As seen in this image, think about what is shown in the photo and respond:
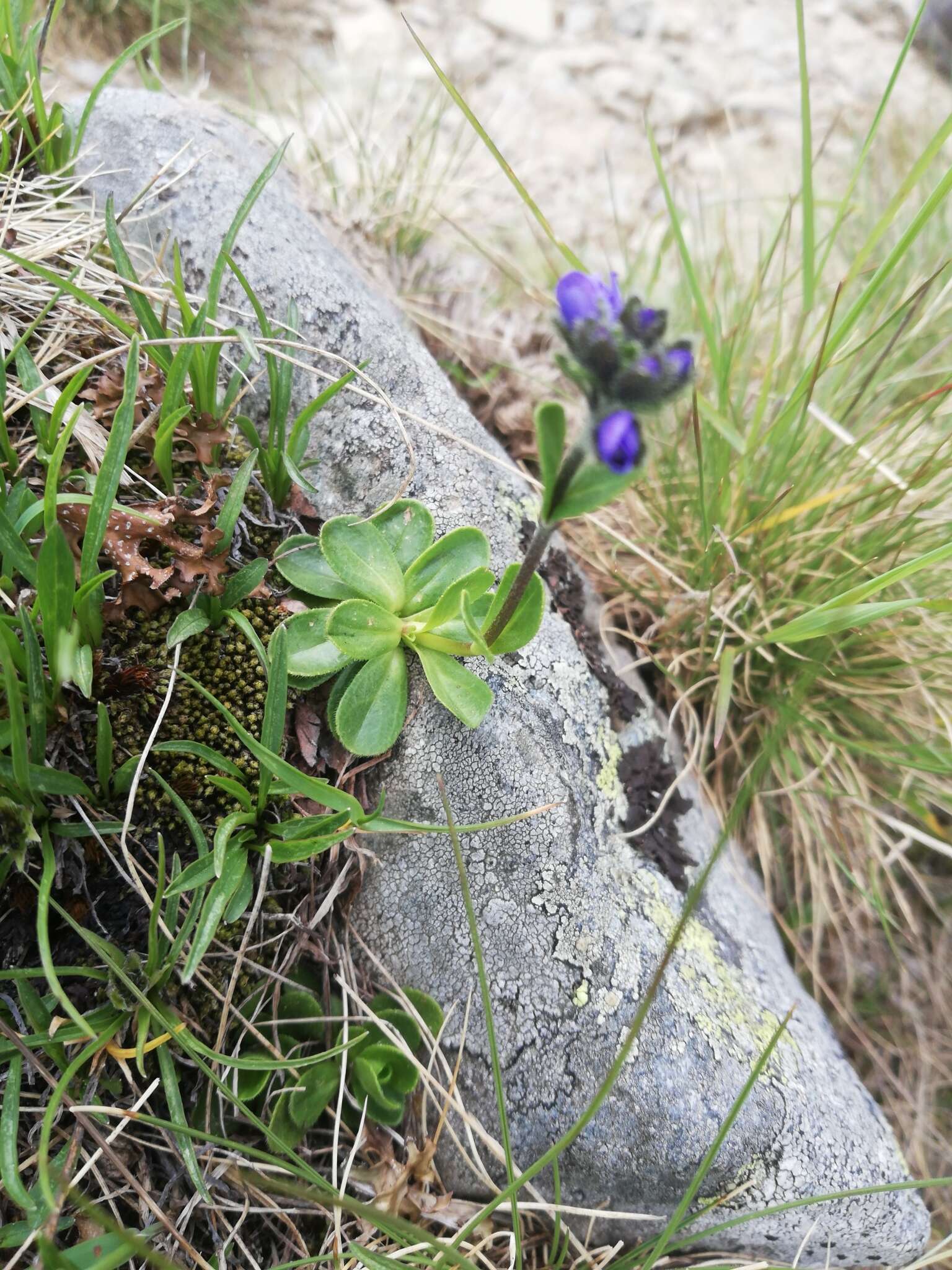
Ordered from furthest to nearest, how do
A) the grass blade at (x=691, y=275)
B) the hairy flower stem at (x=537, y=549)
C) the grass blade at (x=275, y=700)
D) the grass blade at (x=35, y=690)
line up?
the grass blade at (x=691, y=275) → the grass blade at (x=275, y=700) → the grass blade at (x=35, y=690) → the hairy flower stem at (x=537, y=549)

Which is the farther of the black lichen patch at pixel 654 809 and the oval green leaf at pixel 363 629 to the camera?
the black lichen patch at pixel 654 809

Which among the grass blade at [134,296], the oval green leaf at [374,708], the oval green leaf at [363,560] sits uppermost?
the grass blade at [134,296]

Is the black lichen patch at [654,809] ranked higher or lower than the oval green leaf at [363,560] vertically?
lower

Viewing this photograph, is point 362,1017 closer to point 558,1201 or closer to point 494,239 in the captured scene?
point 558,1201

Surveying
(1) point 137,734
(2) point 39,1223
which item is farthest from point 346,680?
(2) point 39,1223

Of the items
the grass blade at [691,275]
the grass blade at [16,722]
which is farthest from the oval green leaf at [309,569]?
the grass blade at [691,275]

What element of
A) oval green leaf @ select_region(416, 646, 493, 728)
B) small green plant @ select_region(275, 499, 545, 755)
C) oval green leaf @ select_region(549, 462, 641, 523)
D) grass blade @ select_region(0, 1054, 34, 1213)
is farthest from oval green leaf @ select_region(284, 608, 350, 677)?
grass blade @ select_region(0, 1054, 34, 1213)

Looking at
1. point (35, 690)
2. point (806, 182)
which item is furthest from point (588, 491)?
point (806, 182)

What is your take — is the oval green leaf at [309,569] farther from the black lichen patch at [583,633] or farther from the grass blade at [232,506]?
the black lichen patch at [583,633]
